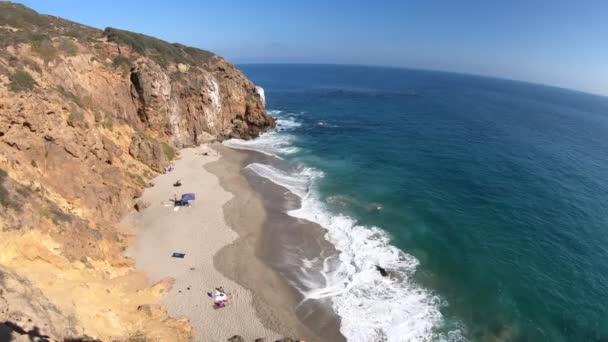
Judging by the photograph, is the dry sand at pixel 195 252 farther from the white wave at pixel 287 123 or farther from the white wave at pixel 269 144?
the white wave at pixel 287 123

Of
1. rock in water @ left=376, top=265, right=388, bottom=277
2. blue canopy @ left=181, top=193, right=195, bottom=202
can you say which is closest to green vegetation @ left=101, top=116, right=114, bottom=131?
blue canopy @ left=181, top=193, right=195, bottom=202

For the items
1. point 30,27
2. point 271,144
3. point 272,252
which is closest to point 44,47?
point 30,27

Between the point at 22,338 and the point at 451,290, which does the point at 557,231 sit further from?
the point at 22,338

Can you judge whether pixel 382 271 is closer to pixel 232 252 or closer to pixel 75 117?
pixel 232 252

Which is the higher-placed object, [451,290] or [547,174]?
[547,174]

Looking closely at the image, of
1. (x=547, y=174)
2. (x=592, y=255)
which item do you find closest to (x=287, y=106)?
(x=547, y=174)
